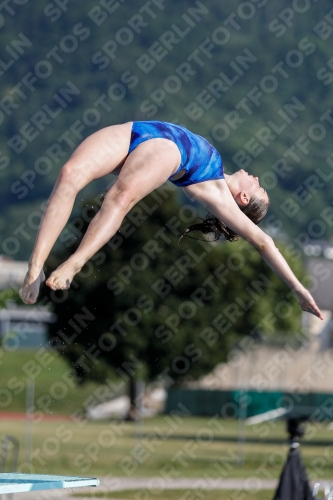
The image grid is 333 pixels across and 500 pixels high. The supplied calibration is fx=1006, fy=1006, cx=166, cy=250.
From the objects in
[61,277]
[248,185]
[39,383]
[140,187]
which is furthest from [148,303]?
[61,277]

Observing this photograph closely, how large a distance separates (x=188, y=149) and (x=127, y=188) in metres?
0.69

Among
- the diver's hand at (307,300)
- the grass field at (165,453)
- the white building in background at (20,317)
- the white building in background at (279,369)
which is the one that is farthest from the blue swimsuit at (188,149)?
the white building in background at (20,317)

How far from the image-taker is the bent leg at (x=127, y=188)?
612 cm

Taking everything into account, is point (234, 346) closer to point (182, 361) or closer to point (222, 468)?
point (182, 361)

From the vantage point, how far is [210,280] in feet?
159

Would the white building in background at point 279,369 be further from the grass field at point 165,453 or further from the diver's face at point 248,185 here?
the diver's face at point 248,185

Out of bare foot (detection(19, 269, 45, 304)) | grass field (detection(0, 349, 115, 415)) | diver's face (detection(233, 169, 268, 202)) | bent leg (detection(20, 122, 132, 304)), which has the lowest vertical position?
bare foot (detection(19, 269, 45, 304))

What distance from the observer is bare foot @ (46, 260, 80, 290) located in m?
5.82

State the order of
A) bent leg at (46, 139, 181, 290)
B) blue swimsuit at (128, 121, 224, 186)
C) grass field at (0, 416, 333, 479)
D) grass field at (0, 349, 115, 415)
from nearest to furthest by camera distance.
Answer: bent leg at (46, 139, 181, 290) → blue swimsuit at (128, 121, 224, 186) → grass field at (0, 416, 333, 479) → grass field at (0, 349, 115, 415)

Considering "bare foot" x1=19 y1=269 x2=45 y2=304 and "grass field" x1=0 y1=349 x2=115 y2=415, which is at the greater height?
"grass field" x1=0 y1=349 x2=115 y2=415

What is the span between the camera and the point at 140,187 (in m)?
6.39

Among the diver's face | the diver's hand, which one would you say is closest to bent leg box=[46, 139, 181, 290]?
the diver's face

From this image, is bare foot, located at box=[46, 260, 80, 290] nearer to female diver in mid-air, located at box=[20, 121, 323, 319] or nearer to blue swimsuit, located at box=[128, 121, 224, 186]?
female diver in mid-air, located at box=[20, 121, 323, 319]

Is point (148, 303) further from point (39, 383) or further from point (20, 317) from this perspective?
point (20, 317)
